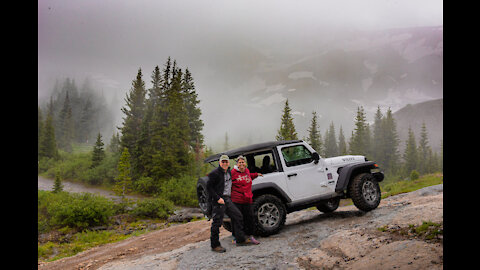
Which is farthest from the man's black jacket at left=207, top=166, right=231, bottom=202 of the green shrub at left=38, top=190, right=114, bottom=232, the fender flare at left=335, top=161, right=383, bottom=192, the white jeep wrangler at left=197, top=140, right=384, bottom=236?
the green shrub at left=38, top=190, right=114, bottom=232

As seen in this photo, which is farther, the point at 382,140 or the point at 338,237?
the point at 382,140

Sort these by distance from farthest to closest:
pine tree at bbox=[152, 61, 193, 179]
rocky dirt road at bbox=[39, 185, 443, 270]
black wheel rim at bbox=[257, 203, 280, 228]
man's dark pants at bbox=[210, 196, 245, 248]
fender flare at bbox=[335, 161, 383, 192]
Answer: pine tree at bbox=[152, 61, 193, 179] → fender flare at bbox=[335, 161, 383, 192] → black wheel rim at bbox=[257, 203, 280, 228] → man's dark pants at bbox=[210, 196, 245, 248] → rocky dirt road at bbox=[39, 185, 443, 270]

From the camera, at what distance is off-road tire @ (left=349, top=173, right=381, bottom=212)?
8997 mm

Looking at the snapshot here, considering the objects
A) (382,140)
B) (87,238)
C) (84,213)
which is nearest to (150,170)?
(84,213)

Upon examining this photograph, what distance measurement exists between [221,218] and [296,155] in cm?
318

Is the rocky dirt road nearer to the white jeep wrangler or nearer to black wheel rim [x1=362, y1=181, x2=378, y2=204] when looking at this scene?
black wheel rim [x1=362, y1=181, x2=378, y2=204]

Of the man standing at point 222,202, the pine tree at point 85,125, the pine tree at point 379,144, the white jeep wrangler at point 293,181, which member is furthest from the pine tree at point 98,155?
the pine tree at point 379,144

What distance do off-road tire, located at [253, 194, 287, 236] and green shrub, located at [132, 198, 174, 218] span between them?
805 inches

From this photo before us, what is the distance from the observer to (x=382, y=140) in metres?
91.6

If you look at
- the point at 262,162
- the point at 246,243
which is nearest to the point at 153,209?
the point at 262,162

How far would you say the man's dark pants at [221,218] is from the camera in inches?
281

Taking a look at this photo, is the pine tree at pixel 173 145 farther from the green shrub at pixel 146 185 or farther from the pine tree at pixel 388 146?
the pine tree at pixel 388 146
